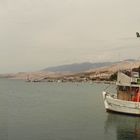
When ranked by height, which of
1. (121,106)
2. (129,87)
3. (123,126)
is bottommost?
(123,126)

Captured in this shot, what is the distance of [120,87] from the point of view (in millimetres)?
63250

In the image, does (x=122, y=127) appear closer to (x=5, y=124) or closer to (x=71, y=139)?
(x=71, y=139)

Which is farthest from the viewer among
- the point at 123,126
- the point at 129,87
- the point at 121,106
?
the point at 121,106

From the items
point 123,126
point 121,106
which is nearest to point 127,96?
point 121,106

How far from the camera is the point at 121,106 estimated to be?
62469mm

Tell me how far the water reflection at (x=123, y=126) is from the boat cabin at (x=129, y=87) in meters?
2.84

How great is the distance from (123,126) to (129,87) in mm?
8355

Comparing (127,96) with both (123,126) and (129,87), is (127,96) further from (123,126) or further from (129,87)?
(123,126)

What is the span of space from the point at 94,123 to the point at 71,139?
13010 millimetres

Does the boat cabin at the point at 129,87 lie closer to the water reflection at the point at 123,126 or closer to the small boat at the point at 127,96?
the small boat at the point at 127,96

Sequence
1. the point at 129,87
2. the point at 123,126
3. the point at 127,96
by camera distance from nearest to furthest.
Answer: the point at 123,126
the point at 129,87
the point at 127,96

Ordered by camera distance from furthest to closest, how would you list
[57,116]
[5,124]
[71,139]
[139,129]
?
[57,116]
[5,124]
[139,129]
[71,139]

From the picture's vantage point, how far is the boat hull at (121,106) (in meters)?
60.8

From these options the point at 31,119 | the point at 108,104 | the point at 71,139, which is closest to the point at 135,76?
the point at 108,104
